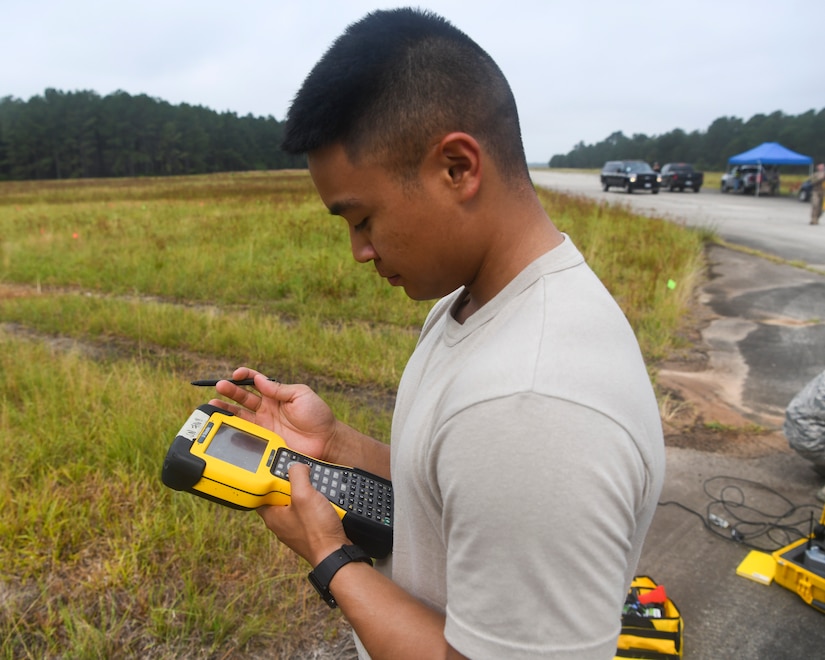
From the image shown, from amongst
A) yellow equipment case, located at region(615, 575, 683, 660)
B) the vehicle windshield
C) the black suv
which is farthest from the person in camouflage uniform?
the vehicle windshield

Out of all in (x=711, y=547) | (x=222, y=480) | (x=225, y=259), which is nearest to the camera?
(x=222, y=480)

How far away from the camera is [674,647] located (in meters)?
2.23

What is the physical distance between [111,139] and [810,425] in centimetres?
7880

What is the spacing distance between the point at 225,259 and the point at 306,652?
722 cm

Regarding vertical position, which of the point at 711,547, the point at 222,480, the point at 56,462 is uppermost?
the point at 222,480

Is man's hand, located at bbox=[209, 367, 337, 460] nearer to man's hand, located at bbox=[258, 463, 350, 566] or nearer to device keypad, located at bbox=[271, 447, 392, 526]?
device keypad, located at bbox=[271, 447, 392, 526]

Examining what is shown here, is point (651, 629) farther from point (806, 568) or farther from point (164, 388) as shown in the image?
point (164, 388)

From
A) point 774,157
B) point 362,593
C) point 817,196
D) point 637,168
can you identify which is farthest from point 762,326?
point 774,157

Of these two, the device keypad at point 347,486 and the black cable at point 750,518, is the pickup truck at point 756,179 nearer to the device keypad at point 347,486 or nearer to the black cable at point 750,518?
the black cable at point 750,518

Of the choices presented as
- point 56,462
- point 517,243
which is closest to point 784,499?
point 517,243

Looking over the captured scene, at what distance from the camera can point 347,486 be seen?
1.40m

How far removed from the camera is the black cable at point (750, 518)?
9.89ft

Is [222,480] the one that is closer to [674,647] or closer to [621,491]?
[621,491]

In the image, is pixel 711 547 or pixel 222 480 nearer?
pixel 222 480
